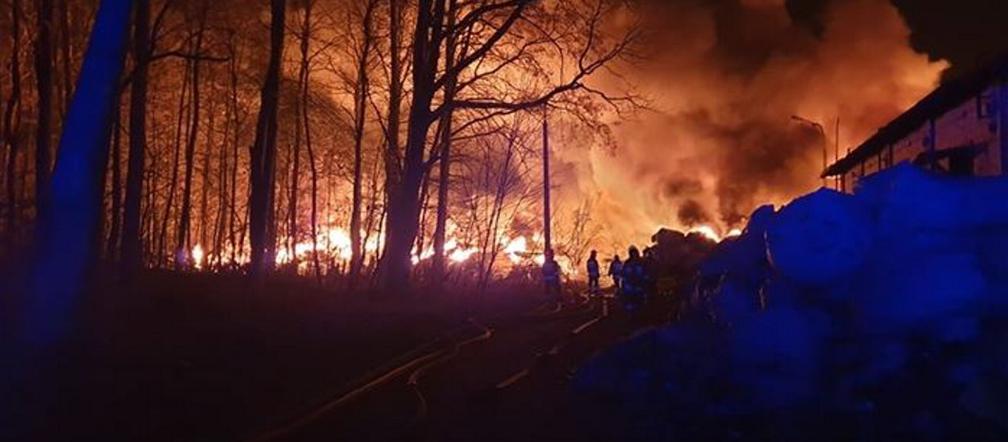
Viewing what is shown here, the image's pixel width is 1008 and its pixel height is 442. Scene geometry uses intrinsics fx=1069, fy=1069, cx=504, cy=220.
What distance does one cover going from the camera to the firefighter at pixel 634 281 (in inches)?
995

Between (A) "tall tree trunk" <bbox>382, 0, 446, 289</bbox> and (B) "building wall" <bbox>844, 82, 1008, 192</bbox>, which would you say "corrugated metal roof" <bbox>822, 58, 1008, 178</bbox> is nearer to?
(B) "building wall" <bbox>844, 82, 1008, 192</bbox>

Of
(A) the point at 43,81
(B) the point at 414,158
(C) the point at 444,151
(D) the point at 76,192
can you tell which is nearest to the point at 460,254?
(C) the point at 444,151

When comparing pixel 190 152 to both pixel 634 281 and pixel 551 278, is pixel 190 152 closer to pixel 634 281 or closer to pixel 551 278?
pixel 551 278

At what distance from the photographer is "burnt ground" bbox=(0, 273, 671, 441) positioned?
10539mm

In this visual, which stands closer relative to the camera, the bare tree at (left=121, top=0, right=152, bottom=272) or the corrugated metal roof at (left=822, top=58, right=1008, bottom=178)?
the corrugated metal roof at (left=822, top=58, right=1008, bottom=178)

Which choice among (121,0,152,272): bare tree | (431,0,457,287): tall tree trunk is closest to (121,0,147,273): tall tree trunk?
(121,0,152,272): bare tree

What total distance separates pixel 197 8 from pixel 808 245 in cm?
2617

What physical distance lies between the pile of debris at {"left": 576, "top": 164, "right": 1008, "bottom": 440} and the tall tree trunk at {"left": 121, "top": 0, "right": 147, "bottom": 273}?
1368 cm

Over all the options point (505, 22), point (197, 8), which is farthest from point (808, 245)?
point (197, 8)

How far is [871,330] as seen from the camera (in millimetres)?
10312

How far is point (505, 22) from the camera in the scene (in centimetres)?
2922

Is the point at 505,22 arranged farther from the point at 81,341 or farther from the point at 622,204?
the point at 622,204

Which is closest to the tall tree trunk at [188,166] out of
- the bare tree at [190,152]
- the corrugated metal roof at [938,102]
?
the bare tree at [190,152]

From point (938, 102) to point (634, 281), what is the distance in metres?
7.90
